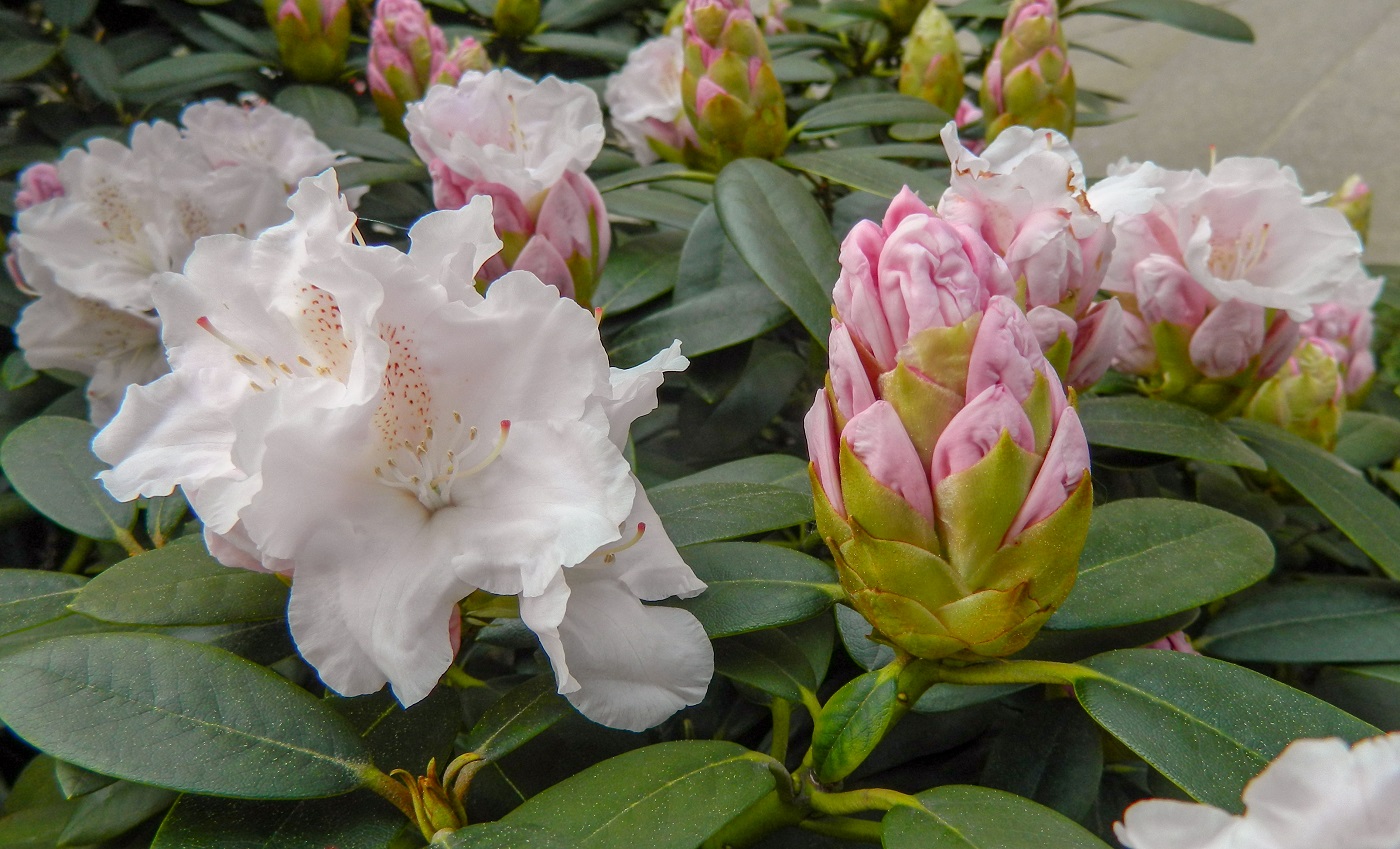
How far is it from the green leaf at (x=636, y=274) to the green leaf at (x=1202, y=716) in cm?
53

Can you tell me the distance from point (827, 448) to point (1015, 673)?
0.15 metres

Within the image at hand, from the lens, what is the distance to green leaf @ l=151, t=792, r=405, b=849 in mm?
484

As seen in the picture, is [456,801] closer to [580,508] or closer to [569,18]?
[580,508]

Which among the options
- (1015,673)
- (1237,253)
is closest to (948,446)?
(1015,673)

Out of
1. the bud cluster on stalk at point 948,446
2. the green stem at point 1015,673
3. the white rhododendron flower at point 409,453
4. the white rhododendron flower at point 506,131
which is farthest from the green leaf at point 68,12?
the green stem at point 1015,673

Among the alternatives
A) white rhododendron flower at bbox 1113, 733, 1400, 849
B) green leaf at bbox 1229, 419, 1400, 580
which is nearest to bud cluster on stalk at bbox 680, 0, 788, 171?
green leaf at bbox 1229, 419, 1400, 580

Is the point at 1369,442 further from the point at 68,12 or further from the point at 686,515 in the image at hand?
the point at 68,12

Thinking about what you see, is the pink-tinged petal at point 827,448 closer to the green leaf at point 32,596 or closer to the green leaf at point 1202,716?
the green leaf at point 1202,716

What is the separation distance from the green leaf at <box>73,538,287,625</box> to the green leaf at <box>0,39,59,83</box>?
3.34ft

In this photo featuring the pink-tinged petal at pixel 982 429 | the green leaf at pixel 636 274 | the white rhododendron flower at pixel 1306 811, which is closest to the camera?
the white rhododendron flower at pixel 1306 811

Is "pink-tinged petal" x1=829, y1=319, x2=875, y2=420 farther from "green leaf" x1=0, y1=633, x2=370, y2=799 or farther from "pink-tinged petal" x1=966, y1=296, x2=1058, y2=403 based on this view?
"green leaf" x1=0, y1=633, x2=370, y2=799

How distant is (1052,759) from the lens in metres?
0.65

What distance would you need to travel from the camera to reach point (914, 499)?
47 centimetres

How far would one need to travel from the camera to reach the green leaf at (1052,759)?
0.63m
